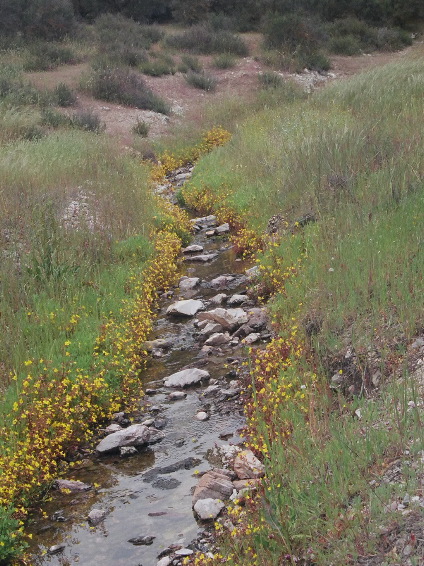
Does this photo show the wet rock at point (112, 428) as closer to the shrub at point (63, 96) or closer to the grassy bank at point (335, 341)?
the grassy bank at point (335, 341)

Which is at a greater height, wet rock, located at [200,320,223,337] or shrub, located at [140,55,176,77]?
shrub, located at [140,55,176,77]

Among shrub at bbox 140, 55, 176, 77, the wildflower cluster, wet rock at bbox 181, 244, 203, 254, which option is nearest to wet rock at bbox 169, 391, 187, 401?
wet rock at bbox 181, 244, 203, 254

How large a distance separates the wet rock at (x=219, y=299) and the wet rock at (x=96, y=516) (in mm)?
3754

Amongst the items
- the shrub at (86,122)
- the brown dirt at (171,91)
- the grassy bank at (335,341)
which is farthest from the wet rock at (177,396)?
the brown dirt at (171,91)

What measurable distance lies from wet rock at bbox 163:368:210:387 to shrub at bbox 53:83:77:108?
1347 cm

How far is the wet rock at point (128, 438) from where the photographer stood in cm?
541

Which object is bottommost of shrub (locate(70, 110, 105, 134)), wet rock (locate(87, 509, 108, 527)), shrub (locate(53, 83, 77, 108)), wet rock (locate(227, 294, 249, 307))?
wet rock (locate(227, 294, 249, 307))

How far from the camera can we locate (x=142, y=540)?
4363 mm

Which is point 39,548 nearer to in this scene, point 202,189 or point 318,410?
point 318,410

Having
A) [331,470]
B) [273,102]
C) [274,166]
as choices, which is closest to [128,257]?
[274,166]

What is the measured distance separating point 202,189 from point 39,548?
29.8 feet

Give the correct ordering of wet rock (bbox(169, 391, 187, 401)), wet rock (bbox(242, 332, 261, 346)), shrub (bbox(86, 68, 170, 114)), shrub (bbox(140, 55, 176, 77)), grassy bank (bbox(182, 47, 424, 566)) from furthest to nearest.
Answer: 1. shrub (bbox(140, 55, 176, 77))
2. shrub (bbox(86, 68, 170, 114))
3. wet rock (bbox(242, 332, 261, 346))
4. wet rock (bbox(169, 391, 187, 401))
5. grassy bank (bbox(182, 47, 424, 566))

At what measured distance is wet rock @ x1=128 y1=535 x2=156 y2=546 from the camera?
14.2 ft

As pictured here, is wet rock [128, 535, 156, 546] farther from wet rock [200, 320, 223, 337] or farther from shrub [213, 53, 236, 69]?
shrub [213, 53, 236, 69]
